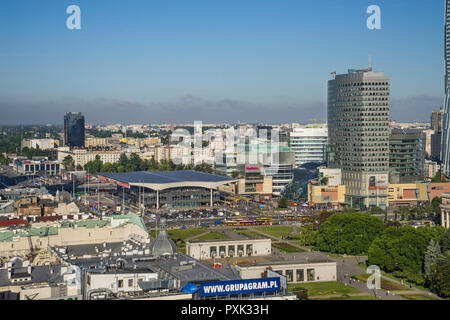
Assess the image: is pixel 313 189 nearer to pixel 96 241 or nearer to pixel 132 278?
pixel 96 241

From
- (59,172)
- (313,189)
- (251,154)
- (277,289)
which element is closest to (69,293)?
(277,289)

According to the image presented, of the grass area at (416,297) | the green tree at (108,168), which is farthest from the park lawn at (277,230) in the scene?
the green tree at (108,168)

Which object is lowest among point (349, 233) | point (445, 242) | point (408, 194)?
point (349, 233)

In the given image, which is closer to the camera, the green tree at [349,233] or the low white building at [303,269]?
the low white building at [303,269]

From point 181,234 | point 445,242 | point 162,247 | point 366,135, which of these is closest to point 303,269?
point 445,242

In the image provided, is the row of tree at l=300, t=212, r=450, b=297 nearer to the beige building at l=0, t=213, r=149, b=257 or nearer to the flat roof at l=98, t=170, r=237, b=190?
the beige building at l=0, t=213, r=149, b=257

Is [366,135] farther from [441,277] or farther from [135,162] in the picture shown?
[135,162]

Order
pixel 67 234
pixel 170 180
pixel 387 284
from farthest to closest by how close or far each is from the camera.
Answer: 1. pixel 170 180
2. pixel 67 234
3. pixel 387 284

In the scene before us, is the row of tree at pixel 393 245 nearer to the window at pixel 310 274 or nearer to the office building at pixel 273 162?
the window at pixel 310 274
